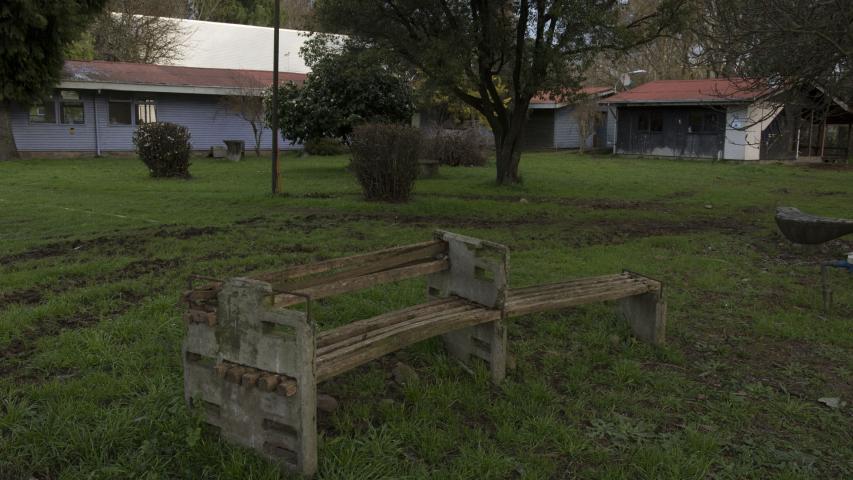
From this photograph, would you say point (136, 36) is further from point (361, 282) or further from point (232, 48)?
point (361, 282)

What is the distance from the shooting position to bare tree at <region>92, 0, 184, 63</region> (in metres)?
34.6

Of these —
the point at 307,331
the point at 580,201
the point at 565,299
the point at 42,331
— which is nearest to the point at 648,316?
the point at 565,299

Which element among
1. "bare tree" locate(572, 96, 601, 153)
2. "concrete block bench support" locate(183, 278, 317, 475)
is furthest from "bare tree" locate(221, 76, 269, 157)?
"concrete block bench support" locate(183, 278, 317, 475)

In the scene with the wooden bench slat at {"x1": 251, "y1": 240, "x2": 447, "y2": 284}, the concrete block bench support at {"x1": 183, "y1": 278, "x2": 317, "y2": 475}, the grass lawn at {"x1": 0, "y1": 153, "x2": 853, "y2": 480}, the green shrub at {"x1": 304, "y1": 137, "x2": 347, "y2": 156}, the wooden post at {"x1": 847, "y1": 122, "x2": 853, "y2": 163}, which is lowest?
the grass lawn at {"x1": 0, "y1": 153, "x2": 853, "y2": 480}

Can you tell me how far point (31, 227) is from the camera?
938cm

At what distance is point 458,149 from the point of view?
2247 cm

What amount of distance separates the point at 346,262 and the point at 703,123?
2811cm

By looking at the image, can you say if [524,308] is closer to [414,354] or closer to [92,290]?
[414,354]

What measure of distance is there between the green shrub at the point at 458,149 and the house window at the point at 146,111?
11.6 meters

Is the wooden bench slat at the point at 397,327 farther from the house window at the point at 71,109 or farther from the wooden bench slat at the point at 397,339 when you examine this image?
the house window at the point at 71,109

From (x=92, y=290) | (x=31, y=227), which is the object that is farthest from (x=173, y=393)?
(x=31, y=227)

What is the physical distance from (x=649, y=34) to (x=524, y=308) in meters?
11.1

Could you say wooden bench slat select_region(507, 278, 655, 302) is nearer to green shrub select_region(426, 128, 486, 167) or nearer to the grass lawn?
the grass lawn

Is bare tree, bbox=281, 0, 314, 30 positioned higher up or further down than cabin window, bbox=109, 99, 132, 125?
higher up
